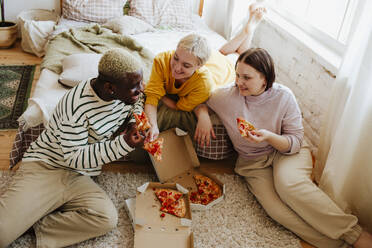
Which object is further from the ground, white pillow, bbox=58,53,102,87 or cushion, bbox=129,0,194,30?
cushion, bbox=129,0,194,30

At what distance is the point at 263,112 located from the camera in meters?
1.87

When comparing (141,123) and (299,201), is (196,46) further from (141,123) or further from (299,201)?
(299,201)

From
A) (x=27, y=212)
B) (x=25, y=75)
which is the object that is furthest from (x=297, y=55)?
(x=25, y=75)

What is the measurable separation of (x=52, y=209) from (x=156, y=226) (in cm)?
49

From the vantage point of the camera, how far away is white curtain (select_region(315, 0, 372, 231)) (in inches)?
64.0

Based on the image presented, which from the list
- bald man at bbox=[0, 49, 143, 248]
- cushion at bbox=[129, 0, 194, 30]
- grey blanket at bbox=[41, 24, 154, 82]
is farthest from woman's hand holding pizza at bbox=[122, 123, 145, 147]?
cushion at bbox=[129, 0, 194, 30]

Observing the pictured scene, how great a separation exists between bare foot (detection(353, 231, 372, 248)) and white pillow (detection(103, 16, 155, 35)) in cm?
237

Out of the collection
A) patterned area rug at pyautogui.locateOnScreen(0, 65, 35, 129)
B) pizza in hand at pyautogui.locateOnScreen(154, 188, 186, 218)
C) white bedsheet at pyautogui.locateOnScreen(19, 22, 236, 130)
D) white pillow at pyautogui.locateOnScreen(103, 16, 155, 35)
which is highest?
white pillow at pyautogui.locateOnScreen(103, 16, 155, 35)

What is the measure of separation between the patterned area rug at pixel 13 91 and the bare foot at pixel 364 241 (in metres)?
2.17

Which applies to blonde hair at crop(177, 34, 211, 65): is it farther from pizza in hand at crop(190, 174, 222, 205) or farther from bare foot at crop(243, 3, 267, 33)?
bare foot at crop(243, 3, 267, 33)

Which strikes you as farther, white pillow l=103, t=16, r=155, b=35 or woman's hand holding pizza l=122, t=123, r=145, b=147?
white pillow l=103, t=16, r=155, b=35

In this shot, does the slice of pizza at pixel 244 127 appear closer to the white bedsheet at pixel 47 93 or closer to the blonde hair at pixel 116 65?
the blonde hair at pixel 116 65

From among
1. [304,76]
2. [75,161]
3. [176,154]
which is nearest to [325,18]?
[304,76]

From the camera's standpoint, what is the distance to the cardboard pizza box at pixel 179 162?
6.34 feet
